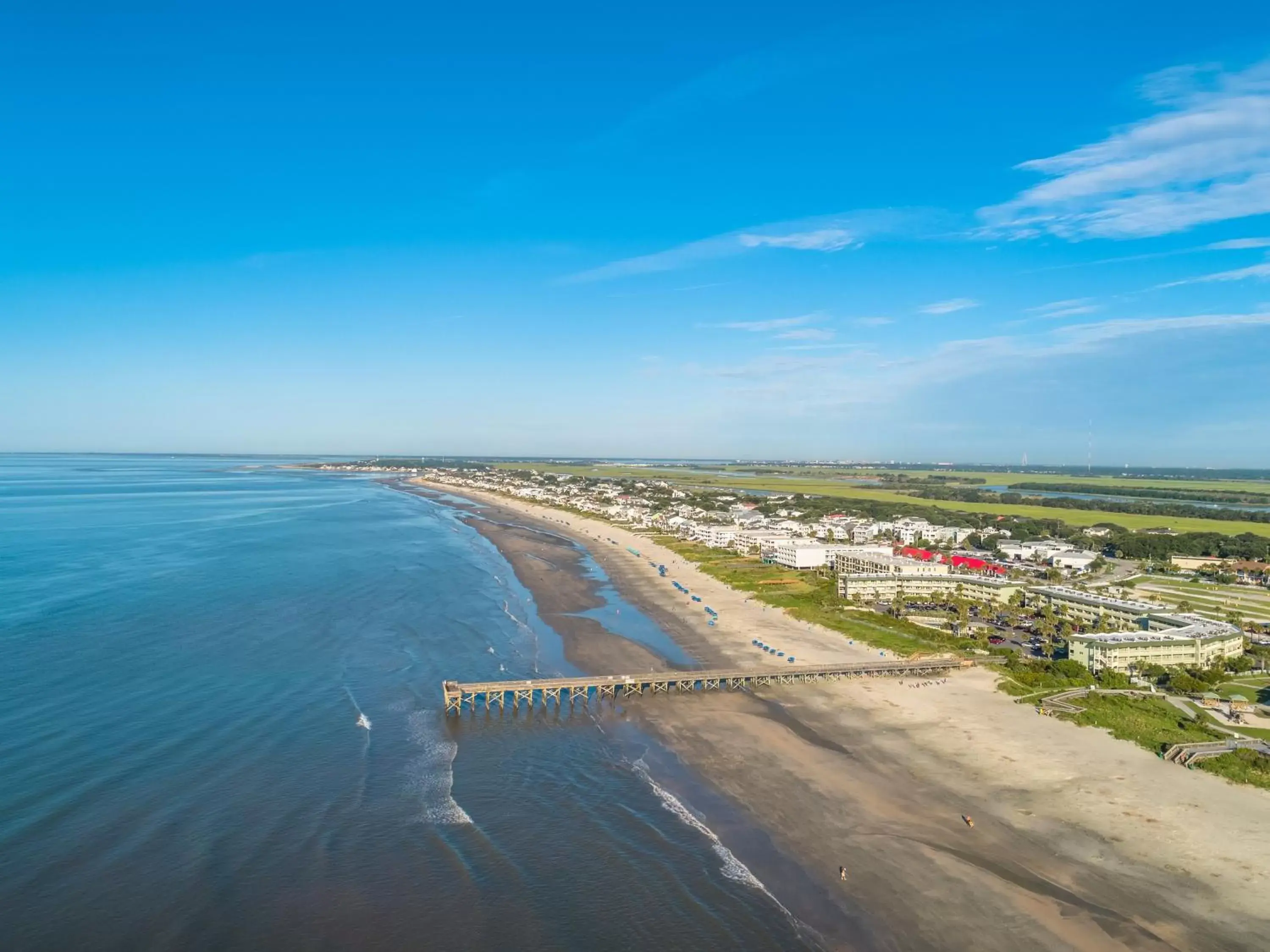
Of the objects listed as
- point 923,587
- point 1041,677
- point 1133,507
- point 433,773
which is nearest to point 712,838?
point 433,773

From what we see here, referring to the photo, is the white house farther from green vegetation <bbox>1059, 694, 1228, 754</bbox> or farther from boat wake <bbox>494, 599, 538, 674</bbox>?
boat wake <bbox>494, 599, 538, 674</bbox>

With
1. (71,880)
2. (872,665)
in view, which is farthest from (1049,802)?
(71,880)

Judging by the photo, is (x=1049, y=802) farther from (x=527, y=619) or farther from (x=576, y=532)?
(x=576, y=532)

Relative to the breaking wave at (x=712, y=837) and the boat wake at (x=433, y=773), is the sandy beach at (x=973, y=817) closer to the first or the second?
the breaking wave at (x=712, y=837)

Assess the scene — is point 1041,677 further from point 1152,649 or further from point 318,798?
point 318,798

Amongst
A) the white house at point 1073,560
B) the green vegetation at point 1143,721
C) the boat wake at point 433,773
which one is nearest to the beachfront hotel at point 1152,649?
the green vegetation at point 1143,721

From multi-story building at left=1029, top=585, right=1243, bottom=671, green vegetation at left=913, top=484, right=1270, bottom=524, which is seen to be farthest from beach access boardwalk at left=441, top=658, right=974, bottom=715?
green vegetation at left=913, top=484, right=1270, bottom=524
